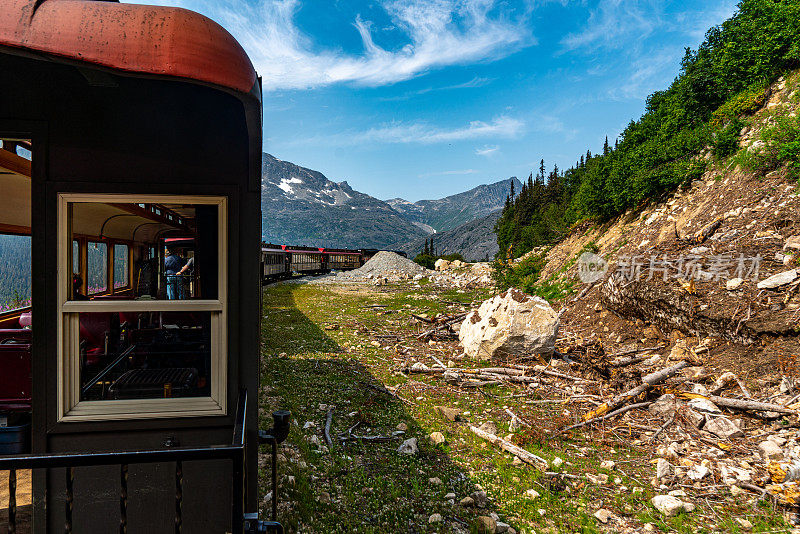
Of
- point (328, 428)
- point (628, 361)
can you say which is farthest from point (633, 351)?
point (328, 428)

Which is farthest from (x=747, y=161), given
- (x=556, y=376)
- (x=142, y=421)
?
(x=142, y=421)

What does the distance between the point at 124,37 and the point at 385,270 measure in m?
39.7

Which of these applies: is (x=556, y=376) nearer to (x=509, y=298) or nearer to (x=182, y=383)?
(x=509, y=298)

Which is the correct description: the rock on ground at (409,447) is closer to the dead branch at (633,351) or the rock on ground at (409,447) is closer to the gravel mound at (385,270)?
the dead branch at (633,351)

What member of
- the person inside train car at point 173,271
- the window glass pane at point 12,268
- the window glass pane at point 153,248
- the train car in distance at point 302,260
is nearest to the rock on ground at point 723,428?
the window glass pane at point 153,248

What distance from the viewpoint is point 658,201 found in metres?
14.0

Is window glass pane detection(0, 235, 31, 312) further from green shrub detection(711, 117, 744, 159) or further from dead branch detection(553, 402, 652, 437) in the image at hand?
green shrub detection(711, 117, 744, 159)

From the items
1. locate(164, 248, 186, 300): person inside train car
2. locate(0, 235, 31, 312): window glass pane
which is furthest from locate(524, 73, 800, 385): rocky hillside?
locate(0, 235, 31, 312): window glass pane

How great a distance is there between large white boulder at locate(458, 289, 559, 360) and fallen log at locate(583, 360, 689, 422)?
243 cm

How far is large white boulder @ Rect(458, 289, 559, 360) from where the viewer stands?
8.77m

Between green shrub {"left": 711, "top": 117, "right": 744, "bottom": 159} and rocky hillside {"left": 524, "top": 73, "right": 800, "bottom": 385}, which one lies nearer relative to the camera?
rocky hillside {"left": 524, "top": 73, "right": 800, "bottom": 385}

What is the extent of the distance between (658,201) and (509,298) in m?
9.11

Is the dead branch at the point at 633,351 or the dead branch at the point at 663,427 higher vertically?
the dead branch at the point at 633,351

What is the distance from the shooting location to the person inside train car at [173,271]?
3.77 metres
